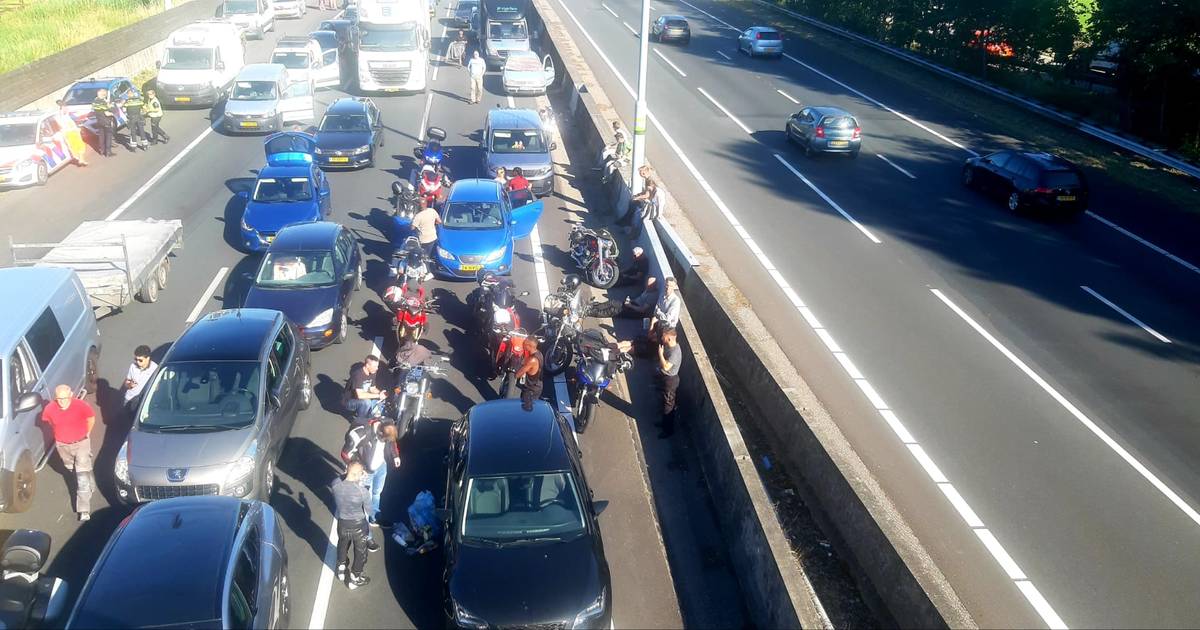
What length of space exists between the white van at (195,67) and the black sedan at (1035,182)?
25.5 metres

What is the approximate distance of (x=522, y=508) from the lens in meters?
8.62

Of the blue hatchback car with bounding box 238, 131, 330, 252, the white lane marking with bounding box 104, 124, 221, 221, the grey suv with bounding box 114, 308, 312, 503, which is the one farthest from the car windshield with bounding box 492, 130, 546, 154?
the grey suv with bounding box 114, 308, 312, 503

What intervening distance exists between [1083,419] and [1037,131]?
65.4 ft

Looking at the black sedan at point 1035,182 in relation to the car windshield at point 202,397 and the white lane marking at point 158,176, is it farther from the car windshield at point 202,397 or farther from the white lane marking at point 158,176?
the white lane marking at point 158,176

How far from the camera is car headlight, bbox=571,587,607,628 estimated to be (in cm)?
780

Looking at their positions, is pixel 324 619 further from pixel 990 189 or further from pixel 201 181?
pixel 990 189

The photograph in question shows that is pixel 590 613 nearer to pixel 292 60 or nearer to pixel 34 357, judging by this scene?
pixel 34 357

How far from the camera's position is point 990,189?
72.4 feet

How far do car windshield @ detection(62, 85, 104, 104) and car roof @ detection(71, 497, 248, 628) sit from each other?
23352 mm

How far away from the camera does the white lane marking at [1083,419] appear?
34.6 ft

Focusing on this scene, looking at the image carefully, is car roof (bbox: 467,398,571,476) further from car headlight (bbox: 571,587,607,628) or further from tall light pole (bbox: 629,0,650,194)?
tall light pole (bbox: 629,0,650,194)

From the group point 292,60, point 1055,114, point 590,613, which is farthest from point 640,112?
point 292,60

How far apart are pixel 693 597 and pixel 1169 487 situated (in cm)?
667

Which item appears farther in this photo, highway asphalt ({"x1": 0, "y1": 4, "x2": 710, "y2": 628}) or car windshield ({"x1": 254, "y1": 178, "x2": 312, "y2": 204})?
car windshield ({"x1": 254, "y1": 178, "x2": 312, "y2": 204})
